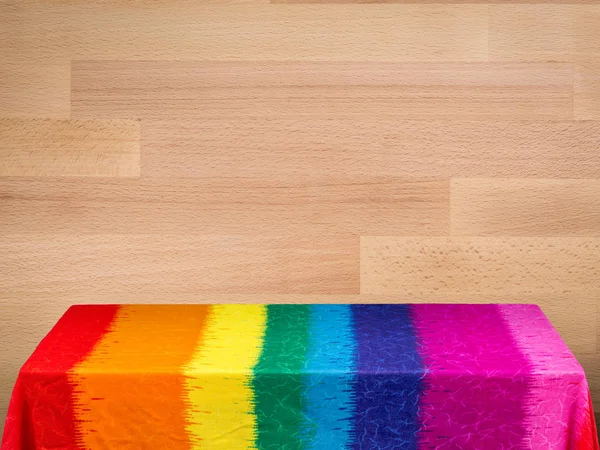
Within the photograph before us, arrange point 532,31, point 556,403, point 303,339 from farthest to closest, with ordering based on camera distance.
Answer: point 532,31
point 303,339
point 556,403

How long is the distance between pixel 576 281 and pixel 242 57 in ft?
3.24

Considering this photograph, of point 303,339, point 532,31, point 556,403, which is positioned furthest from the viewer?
point 532,31

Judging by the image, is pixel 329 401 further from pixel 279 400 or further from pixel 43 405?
pixel 43 405

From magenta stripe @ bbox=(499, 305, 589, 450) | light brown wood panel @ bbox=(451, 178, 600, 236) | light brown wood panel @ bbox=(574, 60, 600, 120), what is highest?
light brown wood panel @ bbox=(574, 60, 600, 120)

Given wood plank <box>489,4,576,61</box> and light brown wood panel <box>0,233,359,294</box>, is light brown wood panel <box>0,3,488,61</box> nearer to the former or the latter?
wood plank <box>489,4,576,61</box>

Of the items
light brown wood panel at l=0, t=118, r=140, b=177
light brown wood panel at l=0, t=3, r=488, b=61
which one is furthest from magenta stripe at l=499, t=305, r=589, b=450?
light brown wood panel at l=0, t=118, r=140, b=177

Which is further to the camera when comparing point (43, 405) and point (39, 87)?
point (39, 87)

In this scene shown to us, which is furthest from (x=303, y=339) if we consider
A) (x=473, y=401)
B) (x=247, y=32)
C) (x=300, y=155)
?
(x=247, y=32)

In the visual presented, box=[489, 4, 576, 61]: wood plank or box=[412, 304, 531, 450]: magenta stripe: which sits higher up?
box=[489, 4, 576, 61]: wood plank

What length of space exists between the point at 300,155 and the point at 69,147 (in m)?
0.56

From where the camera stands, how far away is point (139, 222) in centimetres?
175

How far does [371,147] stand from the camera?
1725 mm

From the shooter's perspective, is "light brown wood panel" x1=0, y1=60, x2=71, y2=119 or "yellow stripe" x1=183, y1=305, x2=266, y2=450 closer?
"yellow stripe" x1=183, y1=305, x2=266, y2=450

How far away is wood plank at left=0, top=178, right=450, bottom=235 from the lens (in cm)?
174
